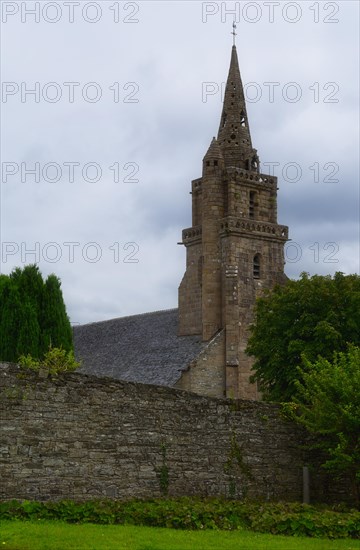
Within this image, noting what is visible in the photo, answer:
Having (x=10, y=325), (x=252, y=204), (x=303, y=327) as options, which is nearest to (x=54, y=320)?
(x=10, y=325)

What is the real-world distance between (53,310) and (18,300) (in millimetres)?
1605

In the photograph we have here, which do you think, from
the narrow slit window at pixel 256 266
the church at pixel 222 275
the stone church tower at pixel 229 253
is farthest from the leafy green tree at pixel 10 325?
the narrow slit window at pixel 256 266

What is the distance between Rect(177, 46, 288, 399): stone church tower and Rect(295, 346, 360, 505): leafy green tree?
3240cm

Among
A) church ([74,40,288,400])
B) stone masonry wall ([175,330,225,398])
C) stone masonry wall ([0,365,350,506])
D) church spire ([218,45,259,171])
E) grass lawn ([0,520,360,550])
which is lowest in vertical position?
grass lawn ([0,520,360,550])

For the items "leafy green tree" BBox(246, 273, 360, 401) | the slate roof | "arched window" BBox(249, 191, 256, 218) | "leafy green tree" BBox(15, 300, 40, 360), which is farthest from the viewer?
"arched window" BBox(249, 191, 256, 218)

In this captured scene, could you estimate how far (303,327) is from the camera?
30797mm

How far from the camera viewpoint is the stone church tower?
5338 centimetres

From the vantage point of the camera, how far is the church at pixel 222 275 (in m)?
53.4

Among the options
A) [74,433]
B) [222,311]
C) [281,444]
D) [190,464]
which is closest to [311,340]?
[281,444]

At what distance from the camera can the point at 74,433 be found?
1670 cm

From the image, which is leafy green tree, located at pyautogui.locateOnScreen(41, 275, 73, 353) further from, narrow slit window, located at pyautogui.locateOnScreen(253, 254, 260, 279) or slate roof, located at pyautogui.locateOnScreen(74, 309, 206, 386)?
narrow slit window, located at pyautogui.locateOnScreen(253, 254, 260, 279)

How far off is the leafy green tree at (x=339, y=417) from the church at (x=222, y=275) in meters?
32.2

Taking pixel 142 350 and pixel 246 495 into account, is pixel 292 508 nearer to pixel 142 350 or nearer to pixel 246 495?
pixel 246 495

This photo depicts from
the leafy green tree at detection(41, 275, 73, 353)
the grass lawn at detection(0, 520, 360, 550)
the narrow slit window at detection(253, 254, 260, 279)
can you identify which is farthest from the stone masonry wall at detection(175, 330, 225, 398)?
the grass lawn at detection(0, 520, 360, 550)
